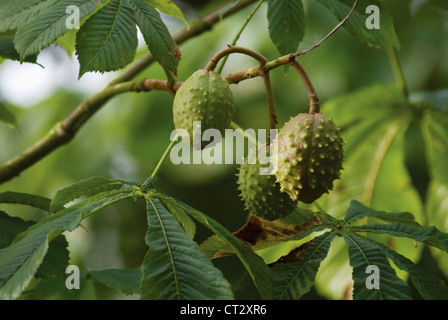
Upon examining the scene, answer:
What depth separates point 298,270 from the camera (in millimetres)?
941

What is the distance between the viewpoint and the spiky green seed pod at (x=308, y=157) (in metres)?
1.02

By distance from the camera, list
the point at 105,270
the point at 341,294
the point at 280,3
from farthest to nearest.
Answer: the point at 341,294
the point at 105,270
the point at 280,3

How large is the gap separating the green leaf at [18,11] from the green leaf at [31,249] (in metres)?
0.37

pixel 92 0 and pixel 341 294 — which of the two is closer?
pixel 92 0

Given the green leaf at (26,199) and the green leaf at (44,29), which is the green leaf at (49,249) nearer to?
the green leaf at (26,199)

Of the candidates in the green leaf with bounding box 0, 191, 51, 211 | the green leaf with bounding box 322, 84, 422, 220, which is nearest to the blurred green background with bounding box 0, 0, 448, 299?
the green leaf with bounding box 322, 84, 422, 220

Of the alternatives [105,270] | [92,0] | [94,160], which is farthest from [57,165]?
[92,0]

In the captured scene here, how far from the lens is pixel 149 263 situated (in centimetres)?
83

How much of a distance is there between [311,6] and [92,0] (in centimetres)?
181

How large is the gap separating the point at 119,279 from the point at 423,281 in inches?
27.2

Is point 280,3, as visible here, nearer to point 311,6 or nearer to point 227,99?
point 227,99

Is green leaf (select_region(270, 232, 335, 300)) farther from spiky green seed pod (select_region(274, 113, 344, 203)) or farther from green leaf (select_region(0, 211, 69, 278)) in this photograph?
green leaf (select_region(0, 211, 69, 278))

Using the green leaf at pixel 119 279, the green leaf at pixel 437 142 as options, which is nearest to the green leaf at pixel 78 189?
the green leaf at pixel 119 279

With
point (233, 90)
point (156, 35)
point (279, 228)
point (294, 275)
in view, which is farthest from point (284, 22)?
point (233, 90)
